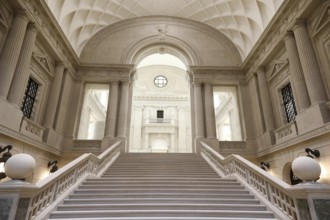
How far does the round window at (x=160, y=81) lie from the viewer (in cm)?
2599

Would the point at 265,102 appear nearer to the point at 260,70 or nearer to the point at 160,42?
the point at 260,70

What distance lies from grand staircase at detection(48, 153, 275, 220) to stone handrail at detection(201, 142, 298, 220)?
Result: 10.0 inches

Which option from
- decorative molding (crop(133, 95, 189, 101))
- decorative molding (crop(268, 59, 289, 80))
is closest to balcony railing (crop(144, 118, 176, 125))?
decorative molding (crop(133, 95, 189, 101))

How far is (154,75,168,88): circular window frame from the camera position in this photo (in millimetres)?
25961

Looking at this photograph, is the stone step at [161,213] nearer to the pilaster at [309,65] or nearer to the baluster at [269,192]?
the baluster at [269,192]

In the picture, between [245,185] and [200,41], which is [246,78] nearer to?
[200,41]

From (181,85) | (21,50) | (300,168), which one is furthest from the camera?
(181,85)

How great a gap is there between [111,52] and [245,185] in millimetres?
12545

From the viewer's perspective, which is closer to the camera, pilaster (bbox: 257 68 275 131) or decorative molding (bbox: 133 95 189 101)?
pilaster (bbox: 257 68 275 131)

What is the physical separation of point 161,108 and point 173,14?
40.9 feet

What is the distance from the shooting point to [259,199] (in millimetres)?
4719

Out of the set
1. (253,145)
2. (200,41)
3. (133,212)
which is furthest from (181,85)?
(133,212)

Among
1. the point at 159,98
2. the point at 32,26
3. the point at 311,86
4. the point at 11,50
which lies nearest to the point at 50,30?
the point at 32,26

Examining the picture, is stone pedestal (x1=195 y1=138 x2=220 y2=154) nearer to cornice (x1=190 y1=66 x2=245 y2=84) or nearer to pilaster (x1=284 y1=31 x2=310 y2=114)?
cornice (x1=190 y1=66 x2=245 y2=84)
